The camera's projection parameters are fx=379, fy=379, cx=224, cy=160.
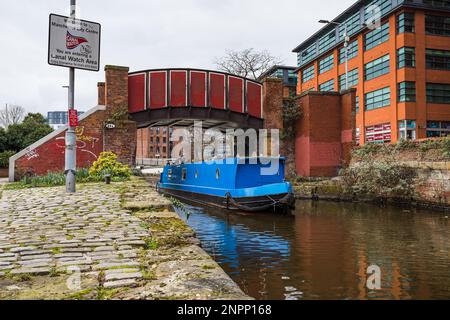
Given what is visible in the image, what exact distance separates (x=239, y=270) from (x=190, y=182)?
13025 millimetres

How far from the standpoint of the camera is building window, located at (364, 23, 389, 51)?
30.5 metres

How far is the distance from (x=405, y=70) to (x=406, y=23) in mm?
3639

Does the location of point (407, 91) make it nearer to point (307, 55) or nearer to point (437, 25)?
point (437, 25)

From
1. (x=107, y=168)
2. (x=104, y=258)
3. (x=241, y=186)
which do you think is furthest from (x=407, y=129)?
(x=104, y=258)

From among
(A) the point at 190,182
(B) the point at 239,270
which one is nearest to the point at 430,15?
(A) the point at 190,182

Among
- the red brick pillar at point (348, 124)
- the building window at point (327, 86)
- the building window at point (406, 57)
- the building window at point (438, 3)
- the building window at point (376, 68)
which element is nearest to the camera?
the red brick pillar at point (348, 124)

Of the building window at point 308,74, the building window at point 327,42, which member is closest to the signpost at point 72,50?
the building window at point 327,42

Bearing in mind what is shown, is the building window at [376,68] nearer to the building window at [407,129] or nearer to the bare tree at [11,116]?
the building window at [407,129]

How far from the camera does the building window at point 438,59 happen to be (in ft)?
96.3

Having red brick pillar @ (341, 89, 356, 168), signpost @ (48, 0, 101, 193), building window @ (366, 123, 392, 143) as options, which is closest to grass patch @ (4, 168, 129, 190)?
signpost @ (48, 0, 101, 193)

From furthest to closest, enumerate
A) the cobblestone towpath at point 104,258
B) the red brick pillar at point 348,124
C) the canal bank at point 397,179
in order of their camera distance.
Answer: the red brick pillar at point 348,124 < the canal bank at point 397,179 < the cobblestone towpath at point 104,258

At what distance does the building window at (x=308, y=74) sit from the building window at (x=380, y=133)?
42.2 feet

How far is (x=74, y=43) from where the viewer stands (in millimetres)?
10234
